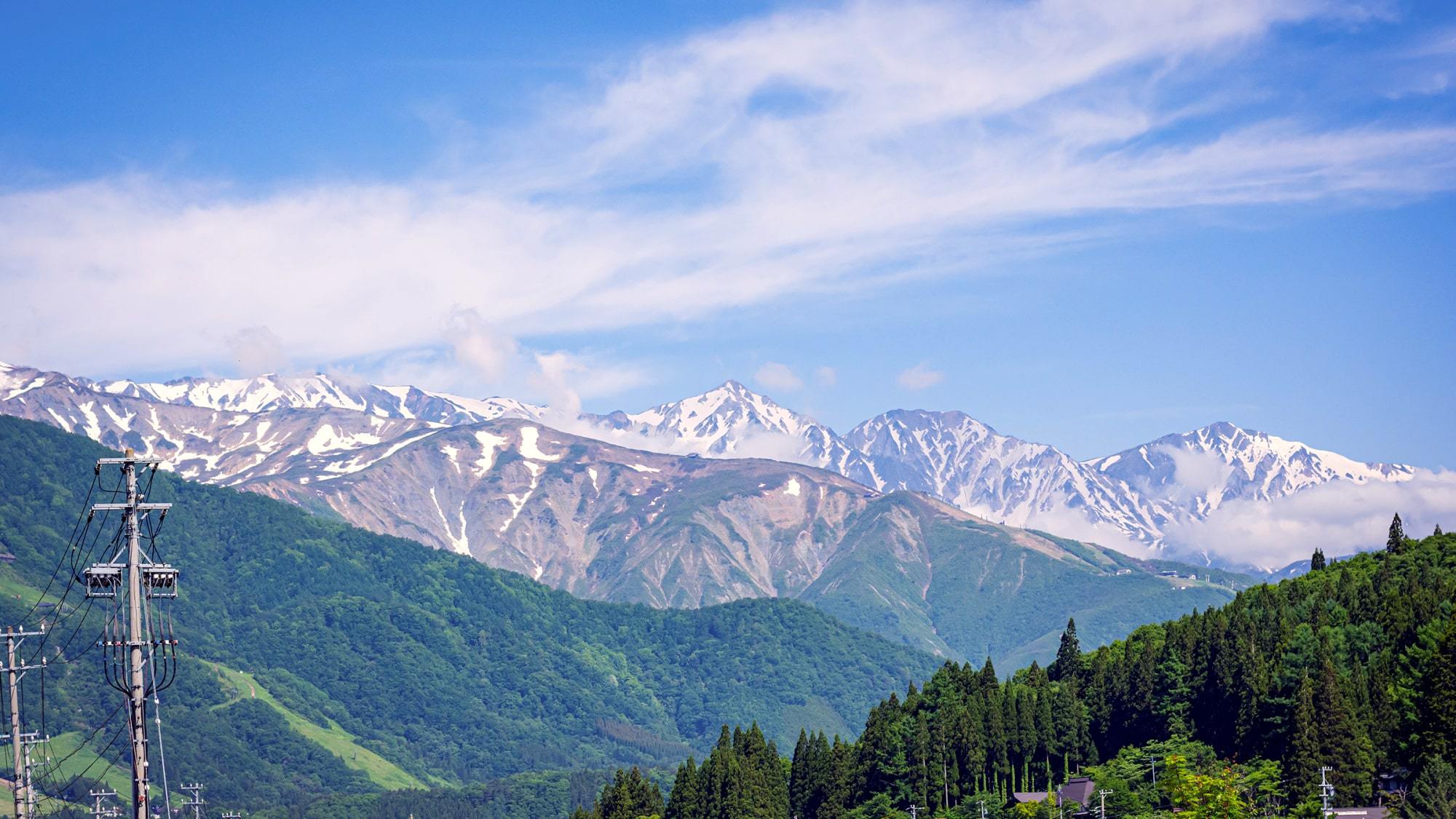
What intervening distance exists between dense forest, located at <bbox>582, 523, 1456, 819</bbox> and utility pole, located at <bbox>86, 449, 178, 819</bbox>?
107 meters

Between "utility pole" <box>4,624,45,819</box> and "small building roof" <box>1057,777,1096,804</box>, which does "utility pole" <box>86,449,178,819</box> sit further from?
"small building roof" <box>1057,777,1096,804</box>

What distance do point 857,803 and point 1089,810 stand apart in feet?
117

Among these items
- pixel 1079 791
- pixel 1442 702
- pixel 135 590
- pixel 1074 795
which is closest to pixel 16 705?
pixel 135 590

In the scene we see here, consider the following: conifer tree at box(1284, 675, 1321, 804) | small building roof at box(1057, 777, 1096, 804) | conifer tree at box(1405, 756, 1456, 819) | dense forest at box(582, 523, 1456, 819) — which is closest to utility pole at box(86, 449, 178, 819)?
conifer tree at box(1405, 756, 1456, 819)

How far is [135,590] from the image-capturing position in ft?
194

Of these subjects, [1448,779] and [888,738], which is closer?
[1448,779]

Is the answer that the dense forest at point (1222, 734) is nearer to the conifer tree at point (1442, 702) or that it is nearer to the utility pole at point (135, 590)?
the conifer tree at point (1442, 702)

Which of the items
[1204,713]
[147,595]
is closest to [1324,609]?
[1204,713]

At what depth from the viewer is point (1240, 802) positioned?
483ft

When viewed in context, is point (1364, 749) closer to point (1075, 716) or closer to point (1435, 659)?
point (1435, 659)

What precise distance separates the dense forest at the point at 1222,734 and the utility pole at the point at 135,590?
352 ft

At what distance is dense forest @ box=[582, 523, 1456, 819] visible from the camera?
154 m

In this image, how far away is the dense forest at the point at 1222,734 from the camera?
153875mm

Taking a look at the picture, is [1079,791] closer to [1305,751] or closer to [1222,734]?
[1222,734]
